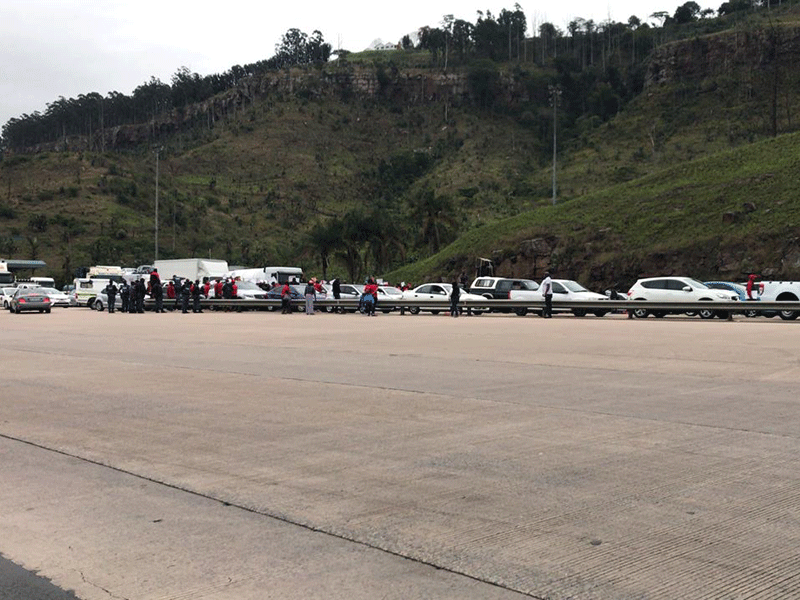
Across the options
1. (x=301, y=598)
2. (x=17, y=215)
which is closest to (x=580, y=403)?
(x=301, y=598)

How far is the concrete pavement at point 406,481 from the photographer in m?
4.80

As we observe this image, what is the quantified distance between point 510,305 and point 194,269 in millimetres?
27804

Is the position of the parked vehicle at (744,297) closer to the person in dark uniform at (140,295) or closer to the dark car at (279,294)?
the dark car at (279,294)

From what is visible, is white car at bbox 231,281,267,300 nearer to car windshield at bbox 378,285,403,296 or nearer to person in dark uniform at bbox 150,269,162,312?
person in dark uniform at bbox 150,269,162,312

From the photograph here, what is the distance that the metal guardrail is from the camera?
31.3 metres

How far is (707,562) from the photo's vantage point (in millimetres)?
4887

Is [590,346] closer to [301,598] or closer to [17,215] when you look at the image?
[301,598]

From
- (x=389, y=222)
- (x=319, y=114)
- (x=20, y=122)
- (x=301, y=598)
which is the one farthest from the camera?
(x=20, y=122)

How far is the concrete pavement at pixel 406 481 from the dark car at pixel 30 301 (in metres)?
30.9

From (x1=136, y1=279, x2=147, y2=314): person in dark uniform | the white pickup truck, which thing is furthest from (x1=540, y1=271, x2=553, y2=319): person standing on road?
(x1=136, y1=279, x2=147, y2=314): person in dark uniform

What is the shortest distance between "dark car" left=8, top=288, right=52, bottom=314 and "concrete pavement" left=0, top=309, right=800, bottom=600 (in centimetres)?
3093

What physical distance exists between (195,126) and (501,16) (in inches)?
2436

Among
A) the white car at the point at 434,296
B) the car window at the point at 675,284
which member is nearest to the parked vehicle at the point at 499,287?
the white car at the point at 434,296

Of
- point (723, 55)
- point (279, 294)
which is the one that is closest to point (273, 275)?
point (279, 294)
